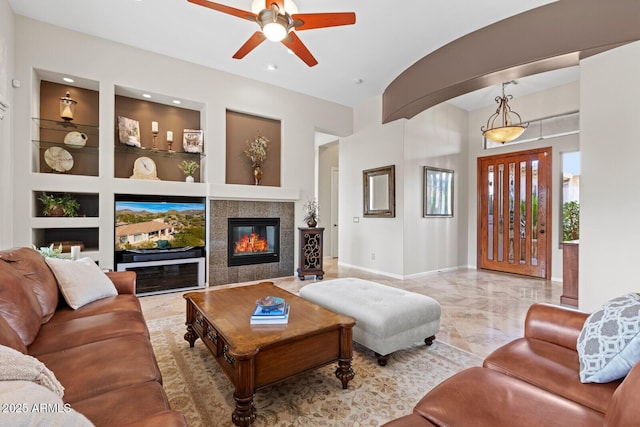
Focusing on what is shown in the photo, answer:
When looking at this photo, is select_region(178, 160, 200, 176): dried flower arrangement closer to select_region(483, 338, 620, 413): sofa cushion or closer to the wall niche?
the wall niche

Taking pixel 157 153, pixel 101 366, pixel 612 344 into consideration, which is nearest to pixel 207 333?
pixel 101 366

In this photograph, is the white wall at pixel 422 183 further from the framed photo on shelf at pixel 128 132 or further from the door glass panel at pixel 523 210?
the framed photo on shelf at pixel 128 132

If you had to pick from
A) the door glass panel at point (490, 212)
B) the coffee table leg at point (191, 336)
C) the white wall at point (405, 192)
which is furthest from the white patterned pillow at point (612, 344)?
the door glass panel at point (490, 212)

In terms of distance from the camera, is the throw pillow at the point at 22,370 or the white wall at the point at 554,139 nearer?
the throw pillow at the point at 22,370

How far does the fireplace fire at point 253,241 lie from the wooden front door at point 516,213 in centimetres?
413

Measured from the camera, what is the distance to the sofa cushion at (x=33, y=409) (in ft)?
1.84

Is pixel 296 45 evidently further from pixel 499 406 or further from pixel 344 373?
pixel 499 406

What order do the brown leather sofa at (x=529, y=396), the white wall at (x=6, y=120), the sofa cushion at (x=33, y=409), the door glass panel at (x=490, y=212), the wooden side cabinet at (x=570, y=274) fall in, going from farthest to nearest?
1. the door glass panel at (x=490, y=212)
2. the wooden side cabinet at (x=570, y=274)
3. the white wall at (x=6, y=120)
4. the brown leather sofa at (x=529, y=396)
5. the sofa cushion at (x=33, y=409)

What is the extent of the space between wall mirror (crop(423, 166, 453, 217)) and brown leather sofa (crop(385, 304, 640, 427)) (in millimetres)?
4122

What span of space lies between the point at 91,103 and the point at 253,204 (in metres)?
2.58

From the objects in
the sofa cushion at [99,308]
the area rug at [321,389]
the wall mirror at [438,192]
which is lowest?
the area rug at [321,389]

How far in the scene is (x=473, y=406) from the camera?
1.07 metres

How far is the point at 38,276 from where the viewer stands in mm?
→ 1969

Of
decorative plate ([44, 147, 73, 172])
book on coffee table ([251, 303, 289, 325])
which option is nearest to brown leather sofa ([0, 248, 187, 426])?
book on coffee table ([251, 303, 289, 325])
